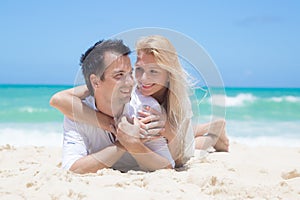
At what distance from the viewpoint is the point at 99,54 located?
289 centimetres

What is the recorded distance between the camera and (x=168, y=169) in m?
2.88

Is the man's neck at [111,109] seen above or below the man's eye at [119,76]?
below

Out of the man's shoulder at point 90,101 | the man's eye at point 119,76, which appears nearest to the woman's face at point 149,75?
the man's eye at point 119,76

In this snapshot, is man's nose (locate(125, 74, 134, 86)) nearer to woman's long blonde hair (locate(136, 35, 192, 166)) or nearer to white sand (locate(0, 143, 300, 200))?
woman's long blonde hair (locate(136, 35, 192, 166))

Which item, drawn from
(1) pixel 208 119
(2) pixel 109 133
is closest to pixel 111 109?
(2) pixel 109 133

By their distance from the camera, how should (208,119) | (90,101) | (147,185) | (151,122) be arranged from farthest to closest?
(208,119)
(90,101)
(151,122)
(147,185)

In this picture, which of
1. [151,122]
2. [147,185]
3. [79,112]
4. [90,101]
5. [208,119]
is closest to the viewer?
[147,185]

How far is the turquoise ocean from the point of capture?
301 inches

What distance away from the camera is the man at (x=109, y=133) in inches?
112

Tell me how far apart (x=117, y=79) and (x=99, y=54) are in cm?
22

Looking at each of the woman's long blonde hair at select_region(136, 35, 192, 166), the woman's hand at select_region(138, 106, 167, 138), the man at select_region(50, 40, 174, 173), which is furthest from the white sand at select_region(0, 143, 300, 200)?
the woman's long blonde hair at select_region(136, 35, 192, 166)

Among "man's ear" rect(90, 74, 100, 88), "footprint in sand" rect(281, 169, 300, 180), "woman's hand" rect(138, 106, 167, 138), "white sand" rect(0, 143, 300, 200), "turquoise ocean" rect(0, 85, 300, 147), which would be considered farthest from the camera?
"turquoise ocean" rect(0, 85, 300, 147)

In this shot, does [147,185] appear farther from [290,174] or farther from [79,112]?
[290,174]

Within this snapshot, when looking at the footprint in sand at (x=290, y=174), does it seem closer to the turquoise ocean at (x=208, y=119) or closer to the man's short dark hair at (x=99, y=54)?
the turquoise ocean at (x=208, y=119)
